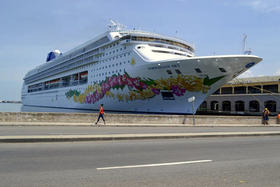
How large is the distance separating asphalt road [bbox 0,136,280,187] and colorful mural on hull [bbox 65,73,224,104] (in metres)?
19.4

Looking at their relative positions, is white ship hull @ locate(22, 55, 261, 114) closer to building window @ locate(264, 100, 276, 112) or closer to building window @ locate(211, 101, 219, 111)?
building window @ locate(264, 100, 276, 112)

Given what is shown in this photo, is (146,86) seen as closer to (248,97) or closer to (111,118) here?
(111,118)

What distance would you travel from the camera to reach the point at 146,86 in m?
29.4

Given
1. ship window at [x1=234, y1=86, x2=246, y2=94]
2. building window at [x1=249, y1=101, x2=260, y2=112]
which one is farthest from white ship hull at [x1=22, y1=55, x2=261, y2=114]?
ship window at [x1=234, y1=86, x2=246, y2=94]

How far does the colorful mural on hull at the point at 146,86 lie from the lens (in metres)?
27.1

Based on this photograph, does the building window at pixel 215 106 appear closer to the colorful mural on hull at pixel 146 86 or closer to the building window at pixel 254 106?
the building window at pixel 254 106

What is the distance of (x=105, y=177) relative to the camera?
476 centimetres

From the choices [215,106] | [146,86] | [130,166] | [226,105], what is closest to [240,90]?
[226,105]

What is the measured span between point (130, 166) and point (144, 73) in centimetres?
2408

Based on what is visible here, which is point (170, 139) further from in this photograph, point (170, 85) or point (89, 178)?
point (170, 85)

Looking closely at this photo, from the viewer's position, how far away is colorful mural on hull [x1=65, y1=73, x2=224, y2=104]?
27066 mm

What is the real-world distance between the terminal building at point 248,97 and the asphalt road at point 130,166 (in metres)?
44.1

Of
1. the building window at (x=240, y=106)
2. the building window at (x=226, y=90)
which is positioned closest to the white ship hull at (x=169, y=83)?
the building window at (x=240, y=106)

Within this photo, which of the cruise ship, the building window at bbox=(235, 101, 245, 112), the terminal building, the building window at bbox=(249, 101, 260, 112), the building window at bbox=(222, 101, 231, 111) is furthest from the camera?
the building window at bbox=(222, 101, 231, 111)
